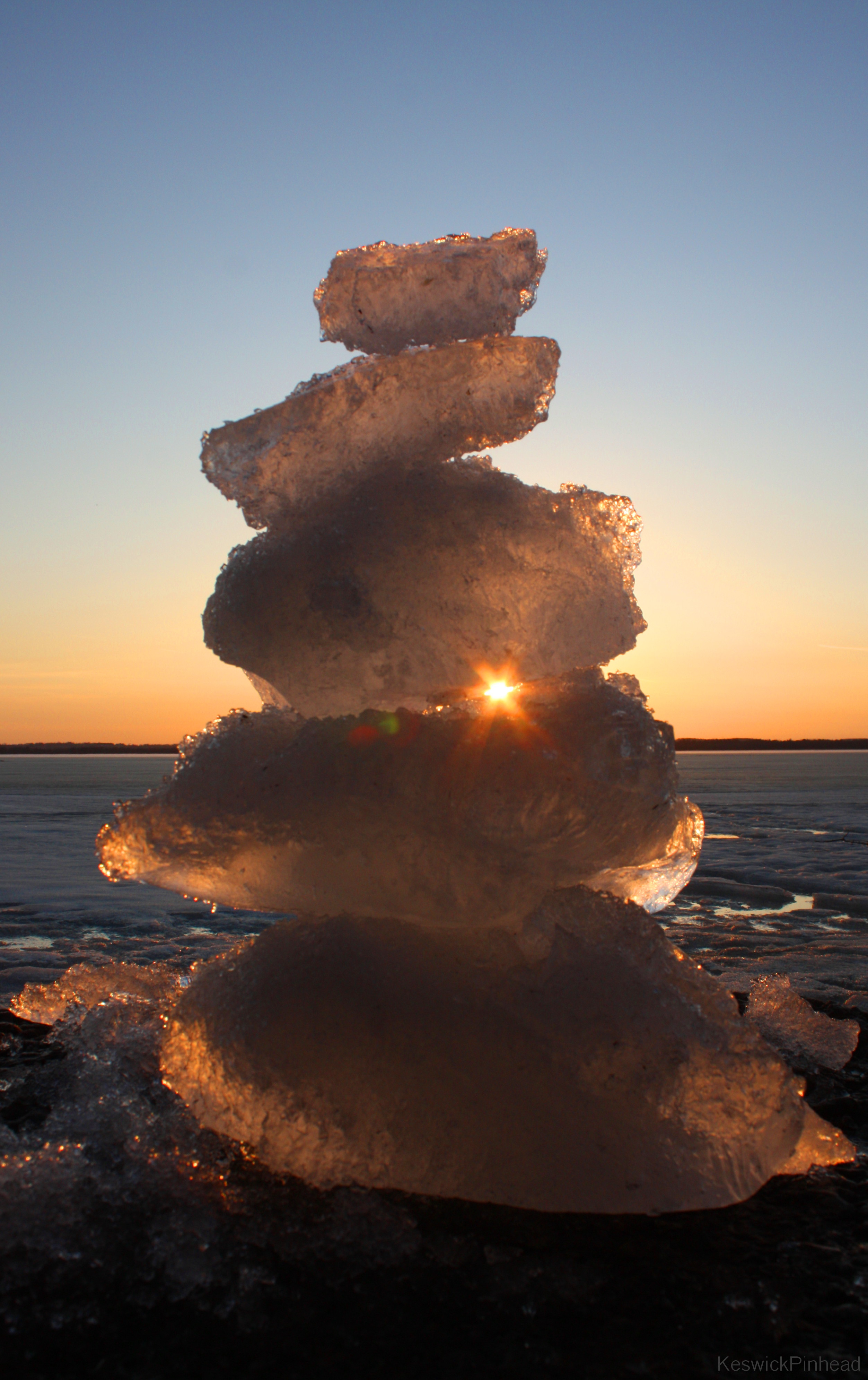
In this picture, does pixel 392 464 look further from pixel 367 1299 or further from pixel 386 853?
pixel 367 1299

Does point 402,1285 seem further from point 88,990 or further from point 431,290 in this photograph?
point 431,290

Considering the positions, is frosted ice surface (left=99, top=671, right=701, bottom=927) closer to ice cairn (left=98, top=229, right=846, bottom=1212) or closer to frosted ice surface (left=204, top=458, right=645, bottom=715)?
Answer: ice cairn (left=98, top=229, right=846, bottom=1212)

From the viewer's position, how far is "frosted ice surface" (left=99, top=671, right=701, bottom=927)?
2.53 metres

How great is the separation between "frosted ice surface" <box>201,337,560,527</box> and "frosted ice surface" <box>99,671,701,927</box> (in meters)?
0.99

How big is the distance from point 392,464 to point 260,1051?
2.06 meters

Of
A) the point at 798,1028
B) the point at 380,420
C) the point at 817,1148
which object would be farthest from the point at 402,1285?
the point at 380,420

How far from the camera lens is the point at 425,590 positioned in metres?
2.92

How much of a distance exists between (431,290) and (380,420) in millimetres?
532

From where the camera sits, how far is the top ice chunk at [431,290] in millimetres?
3061

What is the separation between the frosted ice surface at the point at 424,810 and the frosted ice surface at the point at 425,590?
0.96 feet

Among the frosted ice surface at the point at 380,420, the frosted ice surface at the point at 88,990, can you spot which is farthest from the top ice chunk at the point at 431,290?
the frosted ice surface at the point at 88,990

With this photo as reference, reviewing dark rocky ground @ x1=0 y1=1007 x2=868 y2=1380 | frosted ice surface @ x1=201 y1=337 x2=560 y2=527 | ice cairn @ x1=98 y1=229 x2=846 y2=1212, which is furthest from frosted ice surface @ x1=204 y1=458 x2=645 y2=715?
dark rocky ground @ x1=0 y1=1007 x2=868 y2=1380

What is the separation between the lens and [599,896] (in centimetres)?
261

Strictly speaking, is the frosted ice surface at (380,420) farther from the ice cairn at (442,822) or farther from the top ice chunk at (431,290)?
the top ice chunk at (431,290)
